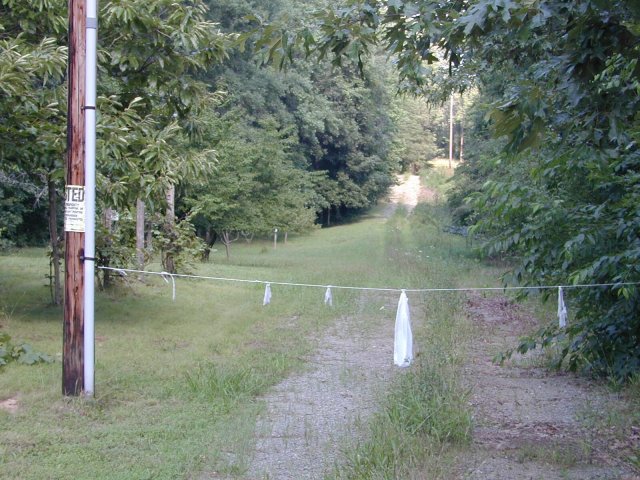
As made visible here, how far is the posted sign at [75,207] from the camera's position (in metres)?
7.41

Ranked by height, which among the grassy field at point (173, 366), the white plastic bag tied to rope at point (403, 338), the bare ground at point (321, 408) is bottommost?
the bare ground at point (321, 408)

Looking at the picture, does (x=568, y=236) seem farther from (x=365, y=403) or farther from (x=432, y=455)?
(x=432, y=455)

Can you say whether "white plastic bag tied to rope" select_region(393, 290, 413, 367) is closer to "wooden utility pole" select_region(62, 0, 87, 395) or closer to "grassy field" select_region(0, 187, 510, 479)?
"grassy field" select_region(0, 187, 510, 479)

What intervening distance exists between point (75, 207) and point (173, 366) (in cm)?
280

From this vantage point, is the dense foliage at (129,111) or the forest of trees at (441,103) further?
the dense foliage at (129,111)

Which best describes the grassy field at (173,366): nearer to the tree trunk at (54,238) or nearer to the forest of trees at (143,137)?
the tree trunk at (54,238)

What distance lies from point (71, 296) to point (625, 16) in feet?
18.3

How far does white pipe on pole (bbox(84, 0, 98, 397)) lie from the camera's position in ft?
24.2

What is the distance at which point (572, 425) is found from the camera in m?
7.11

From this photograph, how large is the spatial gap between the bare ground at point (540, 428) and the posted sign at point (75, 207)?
170 inches

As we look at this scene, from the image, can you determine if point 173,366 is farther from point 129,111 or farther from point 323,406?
point 129,111

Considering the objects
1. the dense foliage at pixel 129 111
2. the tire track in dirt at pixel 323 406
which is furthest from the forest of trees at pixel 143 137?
the tire track in dirt at pixel 323 406

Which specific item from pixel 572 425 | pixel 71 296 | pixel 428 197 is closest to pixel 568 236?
pixel 572 425

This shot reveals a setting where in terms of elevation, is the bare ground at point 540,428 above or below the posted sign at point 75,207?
below
